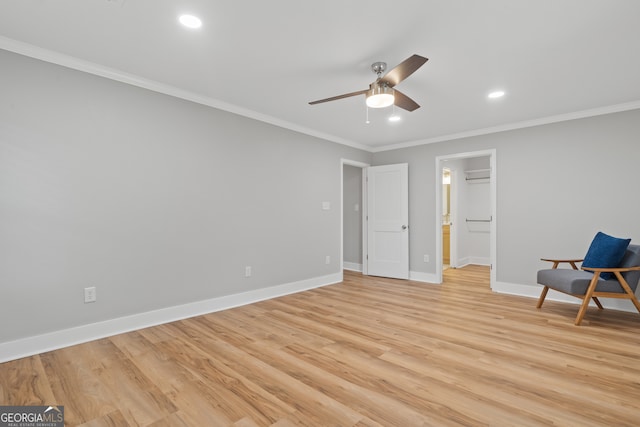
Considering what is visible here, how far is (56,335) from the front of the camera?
260 cm

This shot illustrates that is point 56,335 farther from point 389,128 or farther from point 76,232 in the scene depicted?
point 389,128

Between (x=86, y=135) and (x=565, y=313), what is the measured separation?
529 cm

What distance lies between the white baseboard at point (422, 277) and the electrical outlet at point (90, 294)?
179 inches

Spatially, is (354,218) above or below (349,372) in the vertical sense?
above

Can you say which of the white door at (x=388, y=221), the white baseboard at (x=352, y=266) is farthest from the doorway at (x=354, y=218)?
the white door at (x=388, y=221)

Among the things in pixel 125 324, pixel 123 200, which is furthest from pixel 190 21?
pixel 125 324

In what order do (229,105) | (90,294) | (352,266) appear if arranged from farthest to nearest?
(352,266) < (229,105) < (90,294)

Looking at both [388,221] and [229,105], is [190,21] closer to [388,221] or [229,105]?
[229,105]

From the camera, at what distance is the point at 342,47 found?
97.8 inches

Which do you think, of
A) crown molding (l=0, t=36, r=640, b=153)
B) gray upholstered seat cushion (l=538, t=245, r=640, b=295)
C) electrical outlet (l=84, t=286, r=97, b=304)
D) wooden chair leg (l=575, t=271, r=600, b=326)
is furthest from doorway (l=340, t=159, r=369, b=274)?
electrical outlet (l=84, t=286, r=97, b=304)

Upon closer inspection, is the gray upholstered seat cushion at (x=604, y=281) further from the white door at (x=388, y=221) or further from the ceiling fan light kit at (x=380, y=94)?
the ceiling fan light kit at (x=380, y=94)

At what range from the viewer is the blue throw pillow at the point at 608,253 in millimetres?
3264

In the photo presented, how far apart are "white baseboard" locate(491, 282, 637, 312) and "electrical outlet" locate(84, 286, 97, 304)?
4.97 m

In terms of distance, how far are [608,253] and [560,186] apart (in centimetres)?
119
